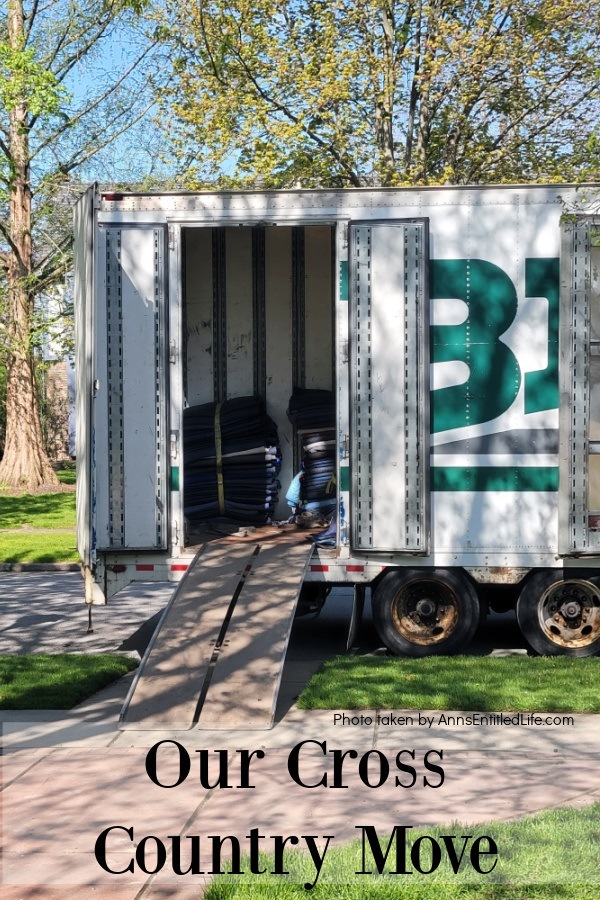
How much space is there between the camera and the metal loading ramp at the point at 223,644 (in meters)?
7.87

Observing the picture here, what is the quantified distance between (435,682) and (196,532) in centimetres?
346

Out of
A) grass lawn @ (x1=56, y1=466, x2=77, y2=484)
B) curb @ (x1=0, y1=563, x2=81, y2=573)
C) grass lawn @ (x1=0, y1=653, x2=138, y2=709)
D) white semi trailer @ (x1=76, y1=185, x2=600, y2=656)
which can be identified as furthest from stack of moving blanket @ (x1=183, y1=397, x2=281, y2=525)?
grass lawn @ (x1=56, y1=466, x2=77, y2=484)

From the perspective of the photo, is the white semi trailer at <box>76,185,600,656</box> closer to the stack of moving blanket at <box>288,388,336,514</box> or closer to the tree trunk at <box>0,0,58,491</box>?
→ the stack of moving blanket at <box>288,388,336,514</box>

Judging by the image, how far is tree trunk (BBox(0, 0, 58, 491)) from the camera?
84.8 ft

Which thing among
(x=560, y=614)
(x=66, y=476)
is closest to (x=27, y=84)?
(x=560, y=614)

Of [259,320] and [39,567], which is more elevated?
[259,320]

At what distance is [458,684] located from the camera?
8500mm

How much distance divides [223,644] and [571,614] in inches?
127

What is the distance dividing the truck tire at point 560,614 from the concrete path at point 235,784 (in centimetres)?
190

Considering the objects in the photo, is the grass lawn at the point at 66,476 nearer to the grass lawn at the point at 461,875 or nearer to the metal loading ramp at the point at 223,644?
the metal loading ramp at the point at 223,644

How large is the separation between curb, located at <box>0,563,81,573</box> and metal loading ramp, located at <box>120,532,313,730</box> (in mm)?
6702

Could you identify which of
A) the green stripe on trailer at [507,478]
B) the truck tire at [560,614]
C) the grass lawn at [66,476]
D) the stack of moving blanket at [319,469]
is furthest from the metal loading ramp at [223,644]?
the grass lawn at [66,476]

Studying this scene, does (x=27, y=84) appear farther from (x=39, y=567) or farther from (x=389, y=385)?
(x=389, y=385)

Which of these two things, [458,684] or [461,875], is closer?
Result: [461,875]
